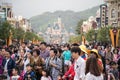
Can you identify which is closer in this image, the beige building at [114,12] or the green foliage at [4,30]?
the green foliage at [4,30]

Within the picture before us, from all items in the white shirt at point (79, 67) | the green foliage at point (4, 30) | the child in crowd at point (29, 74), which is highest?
the white shirt at point (79, 67)

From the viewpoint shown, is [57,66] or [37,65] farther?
[57,66]

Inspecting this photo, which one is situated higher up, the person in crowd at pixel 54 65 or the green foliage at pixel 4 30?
the person in crowd at pixel 54 65

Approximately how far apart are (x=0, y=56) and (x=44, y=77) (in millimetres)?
4129

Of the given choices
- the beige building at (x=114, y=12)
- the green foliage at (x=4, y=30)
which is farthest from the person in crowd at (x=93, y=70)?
the beige building at (x=114, y=12)

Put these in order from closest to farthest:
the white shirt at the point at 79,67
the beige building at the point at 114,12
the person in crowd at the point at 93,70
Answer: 1. the person in crowd at the point at 93,70
2. the white shirt at the point at 79,67
3. the beige building at the point at 114,12

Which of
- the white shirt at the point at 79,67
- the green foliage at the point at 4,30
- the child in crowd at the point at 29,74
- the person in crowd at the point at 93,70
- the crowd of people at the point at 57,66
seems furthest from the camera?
the green foliage at the point at 4,30

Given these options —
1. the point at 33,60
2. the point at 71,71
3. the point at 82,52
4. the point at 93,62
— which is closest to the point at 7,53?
the point at 33,60

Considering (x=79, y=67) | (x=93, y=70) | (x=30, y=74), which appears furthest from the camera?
(x=30, y=74)

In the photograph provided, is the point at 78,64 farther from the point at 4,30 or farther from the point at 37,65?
the point at 4,30

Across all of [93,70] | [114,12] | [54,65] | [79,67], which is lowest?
[54,65]

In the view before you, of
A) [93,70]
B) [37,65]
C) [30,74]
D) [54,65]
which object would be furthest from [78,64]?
[54,65]

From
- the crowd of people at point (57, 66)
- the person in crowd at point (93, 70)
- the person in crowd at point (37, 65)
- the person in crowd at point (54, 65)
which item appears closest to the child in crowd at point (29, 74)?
the crowd of people at point (57, 66)

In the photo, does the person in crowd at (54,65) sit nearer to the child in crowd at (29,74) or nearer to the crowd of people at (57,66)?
the crowd of people at (57,66)
